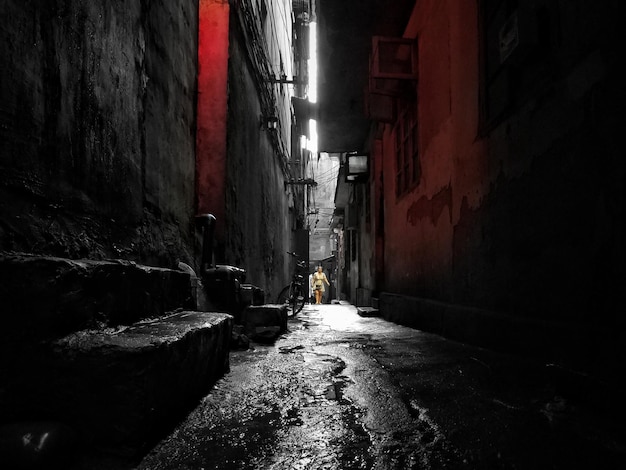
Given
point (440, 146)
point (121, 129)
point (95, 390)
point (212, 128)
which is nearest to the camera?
point (95, 390)

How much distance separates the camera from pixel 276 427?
1626mm

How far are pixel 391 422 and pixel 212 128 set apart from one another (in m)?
3.87

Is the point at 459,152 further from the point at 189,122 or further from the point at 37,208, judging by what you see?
the point at 37,208

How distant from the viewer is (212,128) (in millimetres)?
4656

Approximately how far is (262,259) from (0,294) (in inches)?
261

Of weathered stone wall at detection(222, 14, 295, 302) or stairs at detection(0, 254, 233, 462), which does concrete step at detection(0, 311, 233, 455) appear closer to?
stairs at detection(0, 254, 233, 462)

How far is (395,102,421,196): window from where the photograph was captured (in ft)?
20.6

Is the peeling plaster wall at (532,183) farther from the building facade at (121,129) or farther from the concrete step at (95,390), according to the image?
the building facade at (121,129)

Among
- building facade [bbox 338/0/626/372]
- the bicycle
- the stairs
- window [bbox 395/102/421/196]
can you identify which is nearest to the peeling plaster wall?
building facade [bbox 338/0/626/372]

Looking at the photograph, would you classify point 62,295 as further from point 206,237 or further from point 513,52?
point 513,52

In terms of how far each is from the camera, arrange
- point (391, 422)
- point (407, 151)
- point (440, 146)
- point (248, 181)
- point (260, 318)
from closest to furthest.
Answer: point (391, 422) < point (260, 318) < point (440, 146) < point (248, 181) < point (407, 151)

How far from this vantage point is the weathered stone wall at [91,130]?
150 centimetres

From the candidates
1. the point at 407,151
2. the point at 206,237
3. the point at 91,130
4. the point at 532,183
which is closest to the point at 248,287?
the point at 206,237

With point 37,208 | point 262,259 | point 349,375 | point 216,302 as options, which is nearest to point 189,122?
point 216,302
